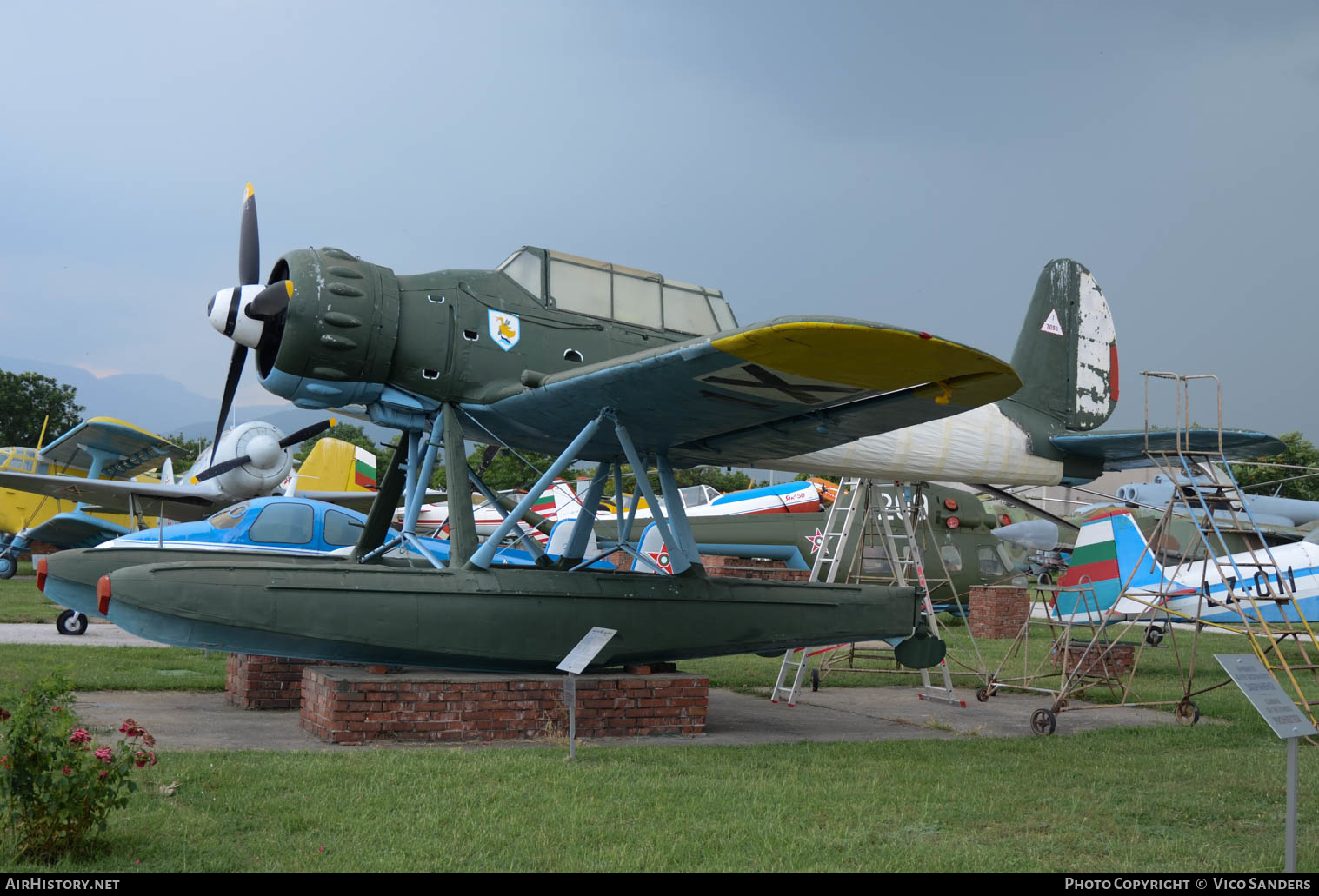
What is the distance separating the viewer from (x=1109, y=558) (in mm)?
15016

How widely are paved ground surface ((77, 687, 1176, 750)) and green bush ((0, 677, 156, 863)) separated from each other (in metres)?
2.99

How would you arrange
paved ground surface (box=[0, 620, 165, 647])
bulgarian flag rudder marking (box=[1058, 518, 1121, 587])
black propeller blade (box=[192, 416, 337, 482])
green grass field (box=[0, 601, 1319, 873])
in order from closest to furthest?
green grass field (box=[0, 601, 1319, 873]) < paved ground surface (box=[0, 620, 165, 647]) < bulgarian flag rudder marking (box=[1058, 518, 1121, 587]) < black propeller blade (box=[192, 416, 337, 482])

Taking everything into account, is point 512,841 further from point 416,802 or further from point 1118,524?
point 1118,524

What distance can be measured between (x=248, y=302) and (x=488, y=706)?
12.9 feet

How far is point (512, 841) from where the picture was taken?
4656 mm

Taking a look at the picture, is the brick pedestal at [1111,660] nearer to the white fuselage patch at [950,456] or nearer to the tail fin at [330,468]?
the white fuselage patch at [950,456]

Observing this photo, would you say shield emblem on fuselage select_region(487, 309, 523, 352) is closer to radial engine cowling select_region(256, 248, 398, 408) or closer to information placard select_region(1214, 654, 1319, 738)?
radial engine cowling select_region(256, 248, 398, 408)

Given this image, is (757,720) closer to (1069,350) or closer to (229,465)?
(1069,350)

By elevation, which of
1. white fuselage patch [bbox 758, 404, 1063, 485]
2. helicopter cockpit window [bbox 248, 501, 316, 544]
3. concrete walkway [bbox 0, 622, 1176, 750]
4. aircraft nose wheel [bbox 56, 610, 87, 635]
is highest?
white fuselage patch [bbox 758, 404, 1063, 485]

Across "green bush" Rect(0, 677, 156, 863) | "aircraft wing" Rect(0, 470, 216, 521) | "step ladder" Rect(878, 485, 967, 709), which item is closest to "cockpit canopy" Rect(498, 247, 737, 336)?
"step ladder" Rect(878, 485, 967, 709)

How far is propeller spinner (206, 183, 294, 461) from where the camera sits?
806cm

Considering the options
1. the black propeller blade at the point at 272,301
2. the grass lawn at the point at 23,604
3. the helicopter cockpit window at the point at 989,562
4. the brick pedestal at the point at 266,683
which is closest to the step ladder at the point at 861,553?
the brick pedestal at the point at 266,683

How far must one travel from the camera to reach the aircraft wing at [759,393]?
612 cm

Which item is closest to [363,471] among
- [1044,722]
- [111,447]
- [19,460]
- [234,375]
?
[111,447]
